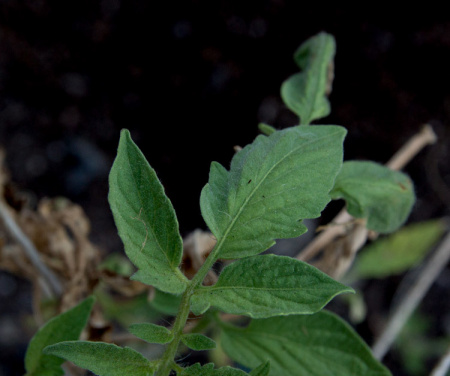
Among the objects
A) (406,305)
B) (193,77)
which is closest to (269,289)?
(406,305)

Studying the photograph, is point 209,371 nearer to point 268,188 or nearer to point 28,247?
point 268,188

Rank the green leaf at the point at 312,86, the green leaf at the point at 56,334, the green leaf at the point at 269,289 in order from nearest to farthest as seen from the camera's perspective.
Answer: the green leaf at the point at 269,289 → the green leaf at the point at 56,334 → the green leaf at the point at 312,86

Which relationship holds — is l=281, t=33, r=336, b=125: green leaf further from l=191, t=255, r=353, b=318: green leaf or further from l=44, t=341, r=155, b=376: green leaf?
l=44, t=341, r=155, b=376: green leaf

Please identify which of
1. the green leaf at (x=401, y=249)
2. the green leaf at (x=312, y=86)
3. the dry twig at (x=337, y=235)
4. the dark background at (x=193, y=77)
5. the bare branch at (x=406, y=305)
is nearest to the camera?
the green leaf at (x=312, y=86)

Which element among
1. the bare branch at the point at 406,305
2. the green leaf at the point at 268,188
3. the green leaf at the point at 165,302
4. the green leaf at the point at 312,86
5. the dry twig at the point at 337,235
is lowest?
the bare branch at the point at 406,305

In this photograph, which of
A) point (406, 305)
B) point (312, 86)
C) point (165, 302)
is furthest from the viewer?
point (406, 305)

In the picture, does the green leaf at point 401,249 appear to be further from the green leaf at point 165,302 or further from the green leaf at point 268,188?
the green leaf at point 268,188

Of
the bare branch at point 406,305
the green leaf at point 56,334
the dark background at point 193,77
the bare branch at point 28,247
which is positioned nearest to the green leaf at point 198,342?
the green leaf at point 56,334
